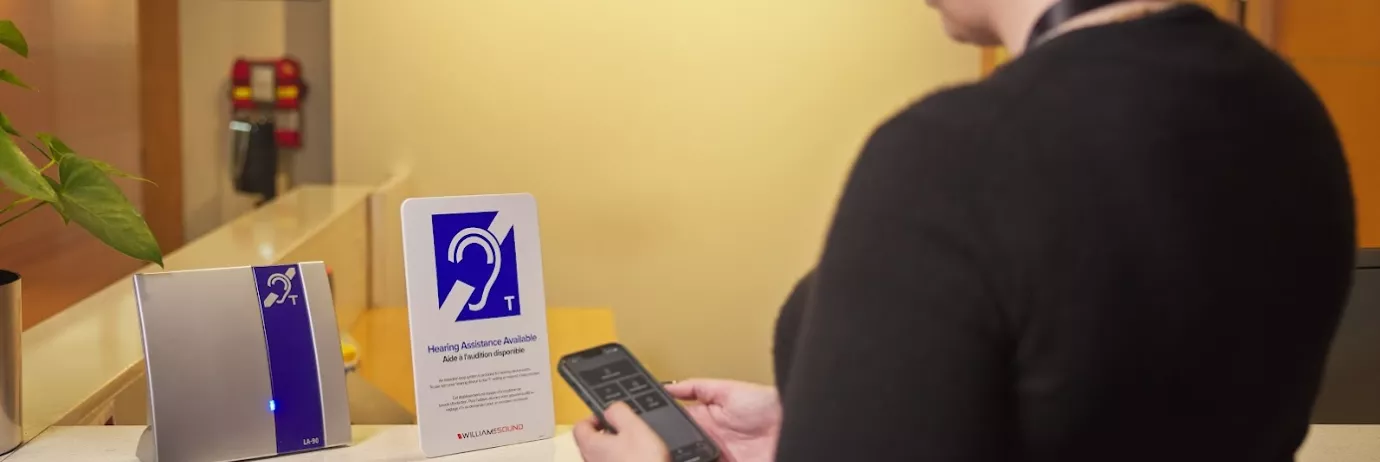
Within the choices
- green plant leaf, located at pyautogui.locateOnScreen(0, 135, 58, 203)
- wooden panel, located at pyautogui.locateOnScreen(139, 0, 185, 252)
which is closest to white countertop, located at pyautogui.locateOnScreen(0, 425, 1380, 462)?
green plant leaf, located at pyautogui.locateOnScreen(0, 135, 58, 203)

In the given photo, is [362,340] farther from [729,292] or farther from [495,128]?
[729,292]

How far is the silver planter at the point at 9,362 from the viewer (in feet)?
2.85

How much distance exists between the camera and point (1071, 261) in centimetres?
44

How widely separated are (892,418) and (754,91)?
84.2 inches

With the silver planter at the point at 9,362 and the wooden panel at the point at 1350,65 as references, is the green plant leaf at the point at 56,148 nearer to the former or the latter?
the silver planter at the point at 9,362

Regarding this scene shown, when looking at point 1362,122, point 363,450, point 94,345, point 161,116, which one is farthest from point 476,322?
point 161,116

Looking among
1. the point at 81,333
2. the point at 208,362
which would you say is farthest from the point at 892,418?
the point at 81,333

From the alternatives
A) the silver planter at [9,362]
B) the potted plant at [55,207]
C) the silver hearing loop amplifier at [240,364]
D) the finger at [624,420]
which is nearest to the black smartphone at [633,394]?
the finger at [624,420]

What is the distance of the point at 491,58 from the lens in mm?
2500

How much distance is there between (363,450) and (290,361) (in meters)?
0.09

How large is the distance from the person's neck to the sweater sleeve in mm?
85

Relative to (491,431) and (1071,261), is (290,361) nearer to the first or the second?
(491,431)

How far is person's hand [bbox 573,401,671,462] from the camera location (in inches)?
26.1

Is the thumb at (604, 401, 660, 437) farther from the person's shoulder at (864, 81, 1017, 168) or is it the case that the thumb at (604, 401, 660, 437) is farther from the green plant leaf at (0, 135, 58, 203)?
the green plant leaf at (0, 135, 58, 203)
